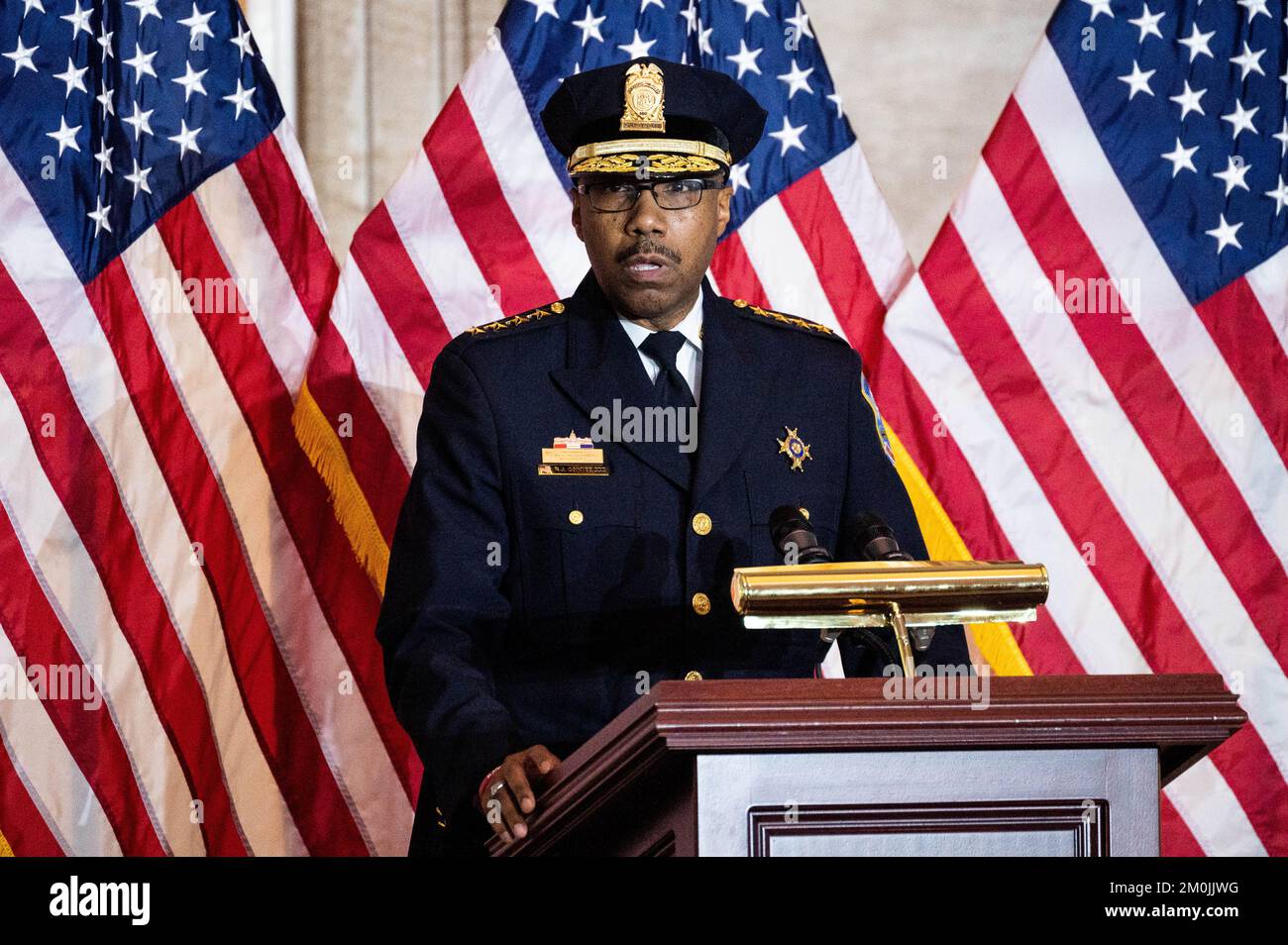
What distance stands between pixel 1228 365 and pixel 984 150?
2.34 ft

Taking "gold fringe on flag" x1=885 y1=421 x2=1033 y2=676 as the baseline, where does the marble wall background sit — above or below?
above

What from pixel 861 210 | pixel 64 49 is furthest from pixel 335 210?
pixel 861 210

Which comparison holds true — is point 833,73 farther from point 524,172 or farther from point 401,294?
point 401,294

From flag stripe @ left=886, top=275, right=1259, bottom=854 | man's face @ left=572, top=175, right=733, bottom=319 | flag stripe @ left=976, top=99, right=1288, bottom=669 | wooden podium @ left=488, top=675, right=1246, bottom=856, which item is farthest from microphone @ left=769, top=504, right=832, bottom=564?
flag stripe @ left=976, top=99, right=1288, bottom=669

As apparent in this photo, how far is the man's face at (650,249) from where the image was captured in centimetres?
262

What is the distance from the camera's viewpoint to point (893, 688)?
1683 mm

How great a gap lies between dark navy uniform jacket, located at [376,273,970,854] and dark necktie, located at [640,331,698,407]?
1.2 inches

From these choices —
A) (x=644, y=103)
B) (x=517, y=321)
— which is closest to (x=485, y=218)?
(x=517, y=321)

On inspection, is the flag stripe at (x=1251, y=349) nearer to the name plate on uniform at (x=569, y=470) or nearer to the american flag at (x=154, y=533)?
the name plate on uniform at (x=569, y=470)

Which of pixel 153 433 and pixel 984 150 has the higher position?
pixel 984 150

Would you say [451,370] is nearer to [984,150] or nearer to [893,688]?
[893,688]

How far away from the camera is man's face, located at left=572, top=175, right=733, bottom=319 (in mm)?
2617

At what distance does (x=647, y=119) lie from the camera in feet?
8.70

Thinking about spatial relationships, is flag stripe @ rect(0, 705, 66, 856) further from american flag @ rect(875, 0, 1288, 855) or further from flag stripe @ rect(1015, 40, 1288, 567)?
flag stripe @ rect(1015, 40, 1288, 567)
